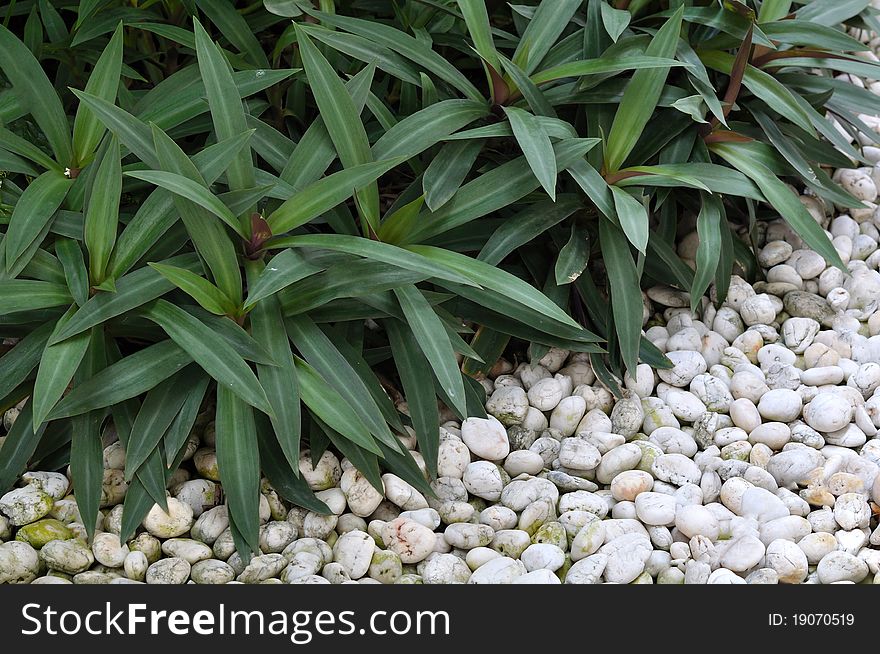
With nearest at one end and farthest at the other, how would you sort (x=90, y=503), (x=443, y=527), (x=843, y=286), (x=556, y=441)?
(x=90, y=503), (x=443, y=527), (x=556, y=441), (x=843, y=286)

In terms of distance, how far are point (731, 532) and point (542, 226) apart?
0.50m

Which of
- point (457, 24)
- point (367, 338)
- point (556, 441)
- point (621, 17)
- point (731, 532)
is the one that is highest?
point (457, 24)

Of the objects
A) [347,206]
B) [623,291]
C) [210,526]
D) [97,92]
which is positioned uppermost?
[97,92]

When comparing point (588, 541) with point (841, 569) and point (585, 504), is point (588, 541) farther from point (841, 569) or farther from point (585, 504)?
point (841, 569)

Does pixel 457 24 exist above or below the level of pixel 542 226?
above

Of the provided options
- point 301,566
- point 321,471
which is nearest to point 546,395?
point 321,471

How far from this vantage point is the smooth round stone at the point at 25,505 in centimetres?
125

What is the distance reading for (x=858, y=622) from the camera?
1096mm

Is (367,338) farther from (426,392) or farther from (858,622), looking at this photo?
(858,622)

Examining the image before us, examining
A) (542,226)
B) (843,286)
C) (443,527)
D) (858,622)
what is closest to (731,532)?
(858,622)

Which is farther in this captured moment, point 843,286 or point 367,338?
point 843,286

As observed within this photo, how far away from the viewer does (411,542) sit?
126 centimetres

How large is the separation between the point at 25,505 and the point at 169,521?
19cm

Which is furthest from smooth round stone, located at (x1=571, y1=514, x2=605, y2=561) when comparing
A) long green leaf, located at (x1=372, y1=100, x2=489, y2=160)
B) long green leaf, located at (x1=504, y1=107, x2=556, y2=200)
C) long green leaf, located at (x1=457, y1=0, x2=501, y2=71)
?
long green leaf, located at (x1=457, y1=0, x2=501, y2=71)
